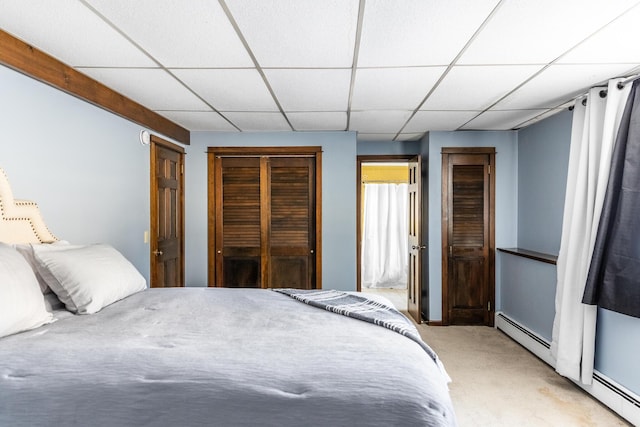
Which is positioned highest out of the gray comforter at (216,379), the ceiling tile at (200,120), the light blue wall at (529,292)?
the ceiling tile at (200,120)

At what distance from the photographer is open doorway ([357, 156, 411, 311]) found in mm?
7023

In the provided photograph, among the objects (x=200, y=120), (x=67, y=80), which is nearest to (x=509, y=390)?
(x=200, y=120)

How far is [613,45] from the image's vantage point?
81.2 inches

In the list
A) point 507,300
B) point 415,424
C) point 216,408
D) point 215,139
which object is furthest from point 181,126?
point 507,300

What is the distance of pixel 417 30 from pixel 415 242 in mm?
3346

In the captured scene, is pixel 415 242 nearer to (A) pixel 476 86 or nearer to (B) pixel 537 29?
(A) pixel 476 86

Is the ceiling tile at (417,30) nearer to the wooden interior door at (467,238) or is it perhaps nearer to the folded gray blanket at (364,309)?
the folded gray blanket at (364,309)

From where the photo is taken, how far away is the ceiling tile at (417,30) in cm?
167

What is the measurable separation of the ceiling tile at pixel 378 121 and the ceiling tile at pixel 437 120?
0.41 ft

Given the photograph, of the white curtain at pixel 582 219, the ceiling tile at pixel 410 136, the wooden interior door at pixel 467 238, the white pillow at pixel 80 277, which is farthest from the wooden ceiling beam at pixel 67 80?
the white curtain at pixel 582 219

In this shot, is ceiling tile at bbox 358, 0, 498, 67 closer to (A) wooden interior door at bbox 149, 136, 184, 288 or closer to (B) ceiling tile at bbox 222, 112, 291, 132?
(B) ceiling tile at bbox 222, 112, 291, 132

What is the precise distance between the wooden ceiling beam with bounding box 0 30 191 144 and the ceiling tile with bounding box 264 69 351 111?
4.22 ft

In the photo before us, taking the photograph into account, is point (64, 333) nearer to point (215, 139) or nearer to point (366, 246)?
point (215, 139)

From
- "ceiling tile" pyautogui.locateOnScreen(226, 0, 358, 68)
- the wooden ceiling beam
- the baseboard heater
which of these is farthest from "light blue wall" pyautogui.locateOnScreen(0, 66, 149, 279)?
the baseboard heater
